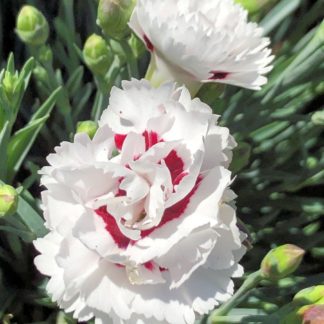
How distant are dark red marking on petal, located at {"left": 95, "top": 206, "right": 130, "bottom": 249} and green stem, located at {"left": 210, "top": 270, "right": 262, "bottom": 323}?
0.20 metres

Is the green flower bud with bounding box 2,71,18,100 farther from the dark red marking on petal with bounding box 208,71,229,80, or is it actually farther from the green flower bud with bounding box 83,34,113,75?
the dark red marking on petal with bounding box 208,71,229,80

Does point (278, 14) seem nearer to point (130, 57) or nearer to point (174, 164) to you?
point (130, 57)

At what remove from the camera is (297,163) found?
1375 mm

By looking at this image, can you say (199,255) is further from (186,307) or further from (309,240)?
(309,240)

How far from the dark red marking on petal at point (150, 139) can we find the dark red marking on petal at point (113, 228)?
0.24 feet

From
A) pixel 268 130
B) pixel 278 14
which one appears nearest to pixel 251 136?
pixel 268 130

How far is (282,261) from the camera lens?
33.1 inches

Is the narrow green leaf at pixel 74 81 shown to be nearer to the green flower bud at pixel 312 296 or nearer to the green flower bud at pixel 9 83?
the green flower bud at pixel 9 83

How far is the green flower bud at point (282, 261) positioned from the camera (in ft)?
2.75

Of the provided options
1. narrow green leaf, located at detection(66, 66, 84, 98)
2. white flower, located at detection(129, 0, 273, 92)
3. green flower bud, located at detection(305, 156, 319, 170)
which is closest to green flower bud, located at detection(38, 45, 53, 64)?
narrow green leaf, located at detection(66, 66, 84, 98)

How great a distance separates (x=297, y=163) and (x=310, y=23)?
0.27 meters

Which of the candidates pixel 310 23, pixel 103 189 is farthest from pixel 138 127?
pixel 310 23

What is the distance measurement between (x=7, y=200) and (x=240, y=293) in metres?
0.29

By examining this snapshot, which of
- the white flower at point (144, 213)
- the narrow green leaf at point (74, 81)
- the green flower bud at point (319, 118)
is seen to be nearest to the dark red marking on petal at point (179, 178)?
the white flower at point (144, 213)
